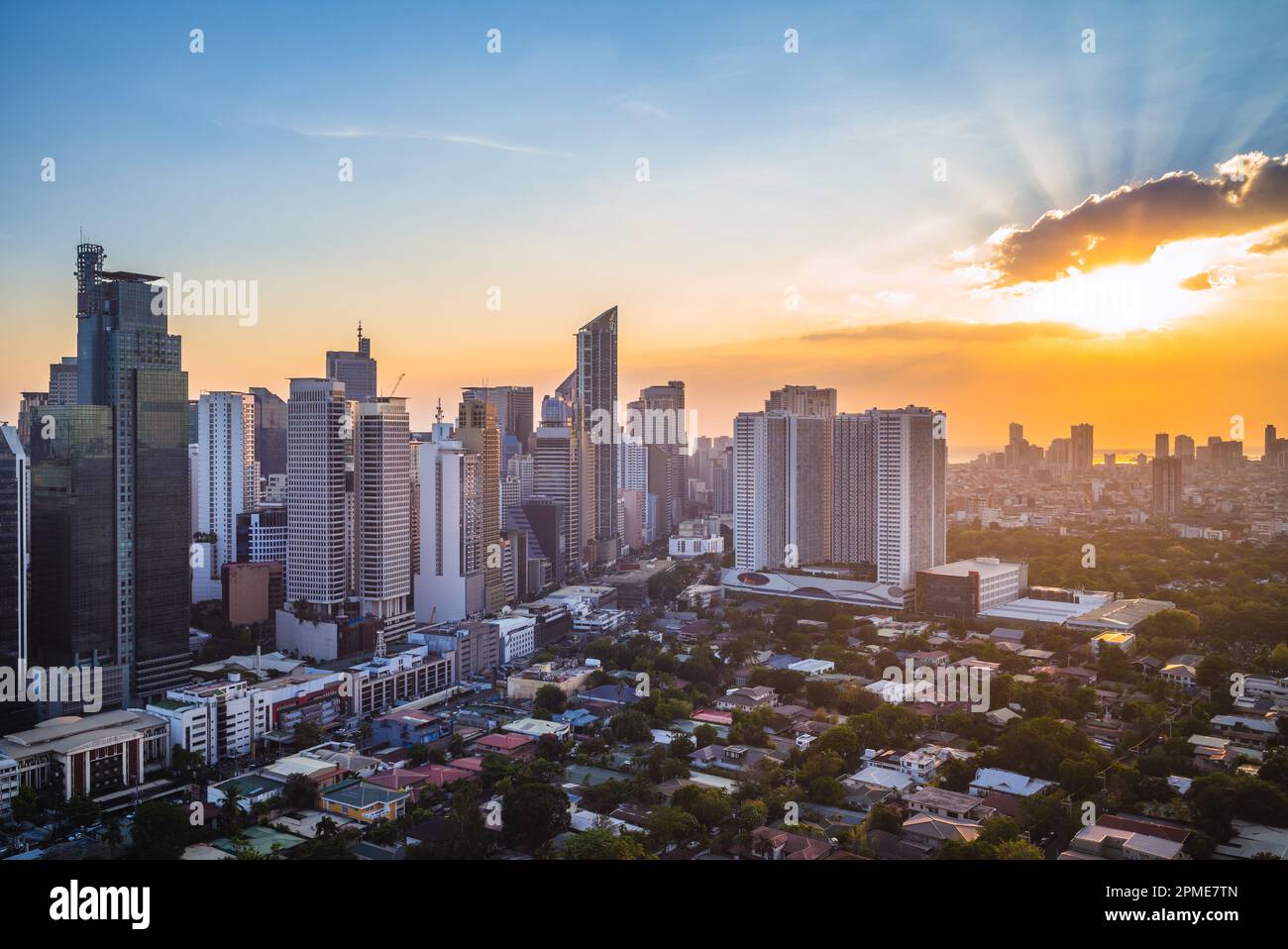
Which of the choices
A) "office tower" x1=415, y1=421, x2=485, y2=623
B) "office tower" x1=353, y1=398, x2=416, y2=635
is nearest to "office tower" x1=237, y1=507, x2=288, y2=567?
"office tower" x1=415, y1=421, x2=485, y2=623

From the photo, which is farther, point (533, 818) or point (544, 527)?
point (544, 527)

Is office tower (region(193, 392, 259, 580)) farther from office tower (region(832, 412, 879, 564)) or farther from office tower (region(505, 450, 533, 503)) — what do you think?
office tower (region(832, 412, 879, 564))

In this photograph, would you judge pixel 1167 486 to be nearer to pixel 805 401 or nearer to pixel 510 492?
pixel 805 401

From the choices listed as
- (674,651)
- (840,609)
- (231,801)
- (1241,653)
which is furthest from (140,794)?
(1241,653)

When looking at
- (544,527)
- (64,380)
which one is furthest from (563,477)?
(64,380)

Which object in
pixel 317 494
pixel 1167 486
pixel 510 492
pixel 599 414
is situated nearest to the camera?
pixel 317 494
